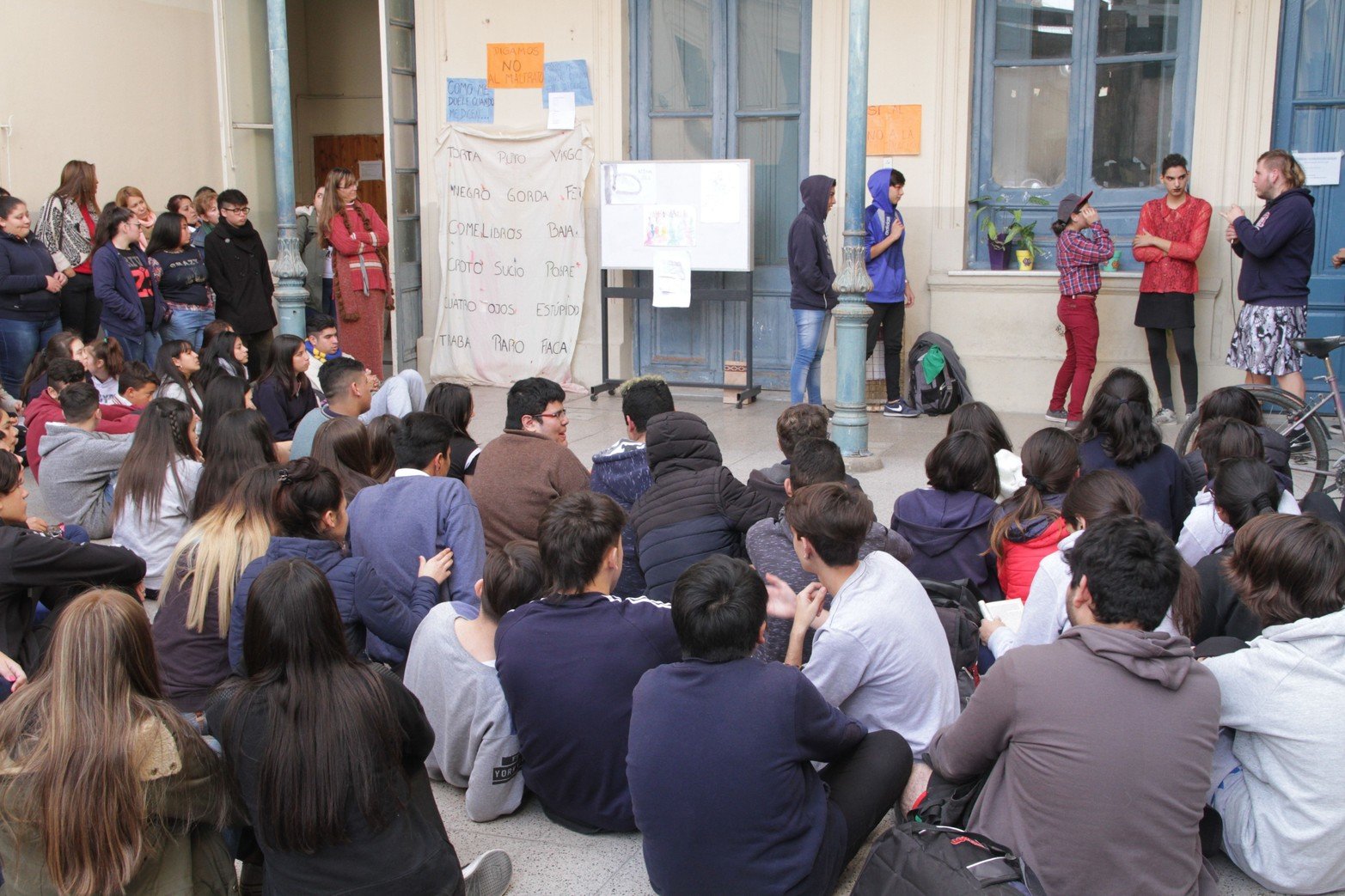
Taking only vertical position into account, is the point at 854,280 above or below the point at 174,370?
above

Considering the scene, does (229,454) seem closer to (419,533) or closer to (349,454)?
(349,454)

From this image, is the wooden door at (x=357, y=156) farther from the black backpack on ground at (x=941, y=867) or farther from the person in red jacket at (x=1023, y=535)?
the black backpack on ground at (x=941, y=867)

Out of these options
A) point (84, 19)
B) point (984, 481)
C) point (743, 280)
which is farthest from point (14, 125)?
point (984, 481)

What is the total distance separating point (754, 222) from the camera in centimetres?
990

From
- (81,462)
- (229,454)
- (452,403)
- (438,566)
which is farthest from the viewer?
(81,462)

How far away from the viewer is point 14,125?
9.39 metres

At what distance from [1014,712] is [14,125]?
30.0ft

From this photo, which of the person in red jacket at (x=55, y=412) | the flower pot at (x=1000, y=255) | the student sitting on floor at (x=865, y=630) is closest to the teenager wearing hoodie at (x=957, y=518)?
the student sitting on floor at (x=865, y=630)

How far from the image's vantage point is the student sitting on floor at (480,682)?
11.3ft

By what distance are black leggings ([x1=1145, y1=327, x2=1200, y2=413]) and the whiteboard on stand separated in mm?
2905

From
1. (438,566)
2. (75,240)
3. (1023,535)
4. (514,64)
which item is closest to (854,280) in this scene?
(1023,535)

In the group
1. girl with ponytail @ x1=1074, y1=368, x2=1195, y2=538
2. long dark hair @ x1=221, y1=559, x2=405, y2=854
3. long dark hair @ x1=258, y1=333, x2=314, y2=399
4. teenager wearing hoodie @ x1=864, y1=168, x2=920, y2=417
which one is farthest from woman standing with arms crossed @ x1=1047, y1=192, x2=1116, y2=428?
long dark hair @ x1=221, y1=559, x2=405, y2=854

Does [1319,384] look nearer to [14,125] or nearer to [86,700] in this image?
[86,700]

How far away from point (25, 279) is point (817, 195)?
5.12 m
